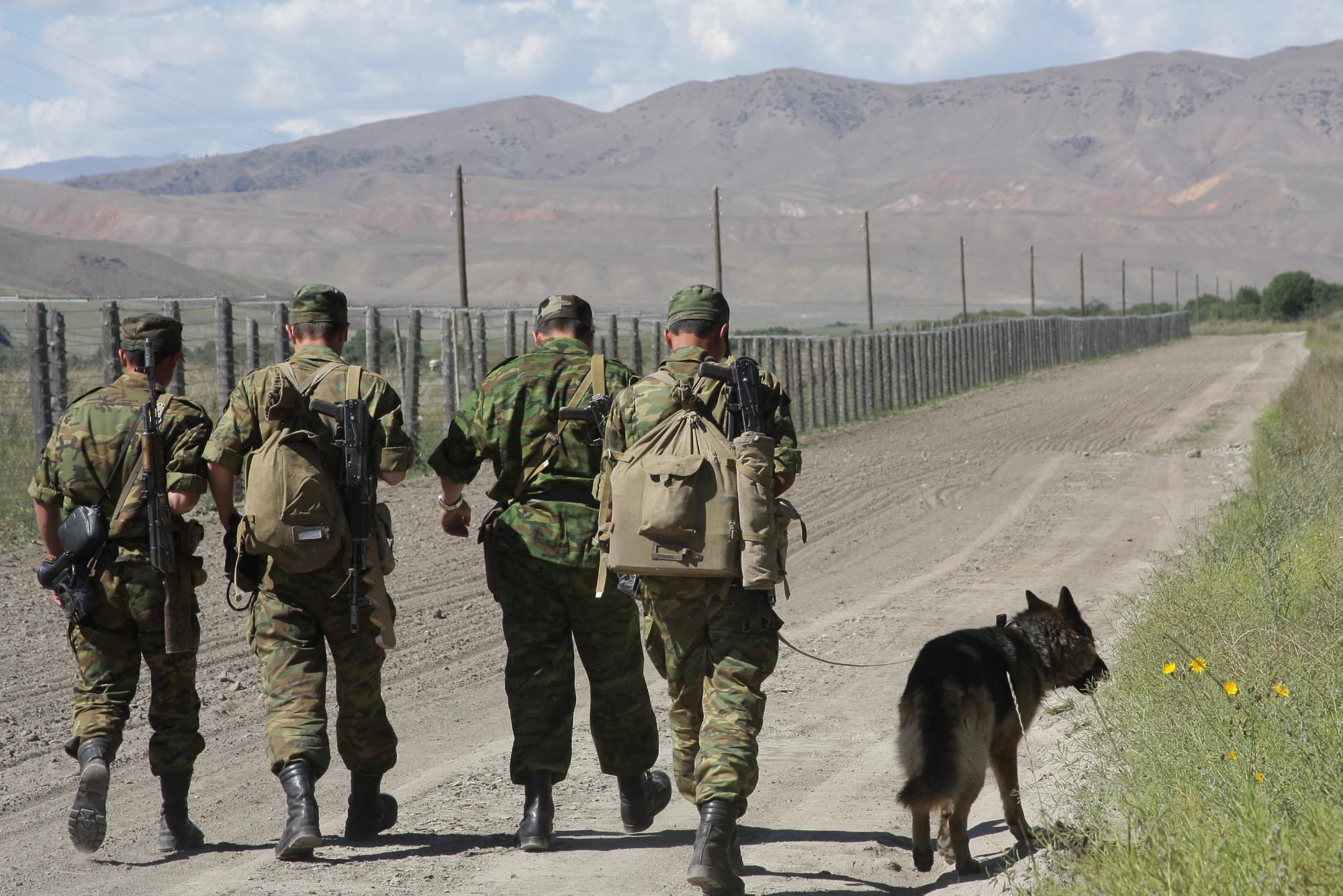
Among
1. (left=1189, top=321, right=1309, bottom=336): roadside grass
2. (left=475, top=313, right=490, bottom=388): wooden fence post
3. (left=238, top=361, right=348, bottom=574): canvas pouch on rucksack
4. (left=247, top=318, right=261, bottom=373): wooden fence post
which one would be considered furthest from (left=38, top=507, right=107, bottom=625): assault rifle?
(left=1189, top=321, right=1309, bottom=336): roadside grass

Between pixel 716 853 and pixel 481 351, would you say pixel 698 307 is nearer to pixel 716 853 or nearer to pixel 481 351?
pixel 716 853

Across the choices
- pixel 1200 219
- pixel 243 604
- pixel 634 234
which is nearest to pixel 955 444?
pixel 243 604

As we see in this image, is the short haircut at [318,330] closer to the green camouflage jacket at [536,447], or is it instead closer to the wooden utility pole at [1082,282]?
the green camouflage jacket at [536,447]

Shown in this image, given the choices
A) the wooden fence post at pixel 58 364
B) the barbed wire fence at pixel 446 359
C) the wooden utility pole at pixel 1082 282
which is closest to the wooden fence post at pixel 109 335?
the barbed wire fence at pixel 446 359

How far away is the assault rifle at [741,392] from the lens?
14.2ft

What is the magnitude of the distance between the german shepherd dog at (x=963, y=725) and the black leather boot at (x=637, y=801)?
37.6 inches

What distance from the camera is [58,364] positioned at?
1212cm

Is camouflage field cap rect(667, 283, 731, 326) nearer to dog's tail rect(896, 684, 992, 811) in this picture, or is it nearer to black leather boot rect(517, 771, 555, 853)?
dog's tail rect(896, 684, 992, 811)

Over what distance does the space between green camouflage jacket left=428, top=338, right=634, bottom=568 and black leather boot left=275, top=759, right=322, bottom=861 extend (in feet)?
3.18

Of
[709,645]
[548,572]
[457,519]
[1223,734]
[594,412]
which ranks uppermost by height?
[594,412]

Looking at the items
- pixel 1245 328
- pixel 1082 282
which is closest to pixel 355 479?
pixel 1082 282

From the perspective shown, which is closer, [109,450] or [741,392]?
[741,392]

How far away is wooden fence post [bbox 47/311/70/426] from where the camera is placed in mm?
12039

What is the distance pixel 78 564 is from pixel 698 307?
2241 mm
